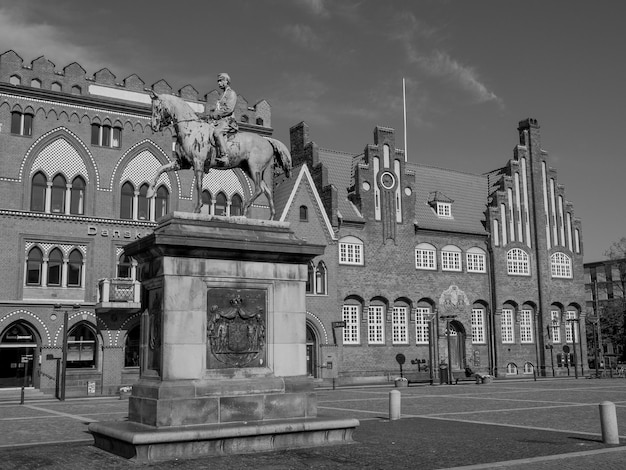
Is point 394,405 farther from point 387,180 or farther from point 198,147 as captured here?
point 387,180

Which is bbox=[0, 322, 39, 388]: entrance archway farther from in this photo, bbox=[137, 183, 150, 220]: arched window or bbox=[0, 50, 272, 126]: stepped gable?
Result: bbox=[0, 50, 272, 126]: stepped gable

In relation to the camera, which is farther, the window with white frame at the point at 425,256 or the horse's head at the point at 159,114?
the window with white frame at the point at 425,256

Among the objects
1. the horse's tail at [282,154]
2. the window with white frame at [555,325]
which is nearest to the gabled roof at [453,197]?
the window with white frame at [555,325]

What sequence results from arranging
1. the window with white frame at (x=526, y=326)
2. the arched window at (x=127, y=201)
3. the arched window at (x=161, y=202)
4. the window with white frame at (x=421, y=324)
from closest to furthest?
the arched window at (x=127, y=201) → the arched window at (x=161, y=202) → the window with white frame at (x=421, y=324) → the window with white frame at (x=526, y=326)

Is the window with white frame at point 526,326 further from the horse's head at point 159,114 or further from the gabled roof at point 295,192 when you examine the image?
the horse's head at point 159,114

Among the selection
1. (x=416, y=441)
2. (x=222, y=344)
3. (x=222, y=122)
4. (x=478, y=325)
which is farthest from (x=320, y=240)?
(x=222, y=344)

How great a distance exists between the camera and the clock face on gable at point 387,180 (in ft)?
177

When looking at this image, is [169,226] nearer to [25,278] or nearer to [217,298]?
[217,298]

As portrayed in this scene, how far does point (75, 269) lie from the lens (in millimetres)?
41125

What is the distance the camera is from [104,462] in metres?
12.9

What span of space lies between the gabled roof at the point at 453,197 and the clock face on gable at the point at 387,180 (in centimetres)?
356

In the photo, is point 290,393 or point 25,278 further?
point 25,278

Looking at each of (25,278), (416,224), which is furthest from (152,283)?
(416,224)

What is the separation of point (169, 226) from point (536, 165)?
170 feet
